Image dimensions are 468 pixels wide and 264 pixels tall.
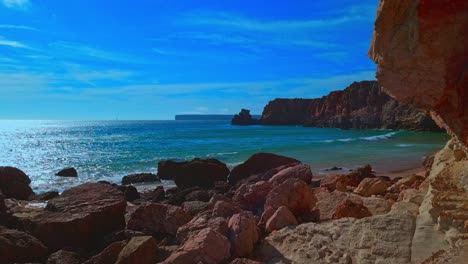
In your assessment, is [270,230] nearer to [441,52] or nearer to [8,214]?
[441,52]

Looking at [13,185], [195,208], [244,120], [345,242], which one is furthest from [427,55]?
[244,120]

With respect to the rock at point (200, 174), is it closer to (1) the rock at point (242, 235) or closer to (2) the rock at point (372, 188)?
(2) the rock at point (372, 188)

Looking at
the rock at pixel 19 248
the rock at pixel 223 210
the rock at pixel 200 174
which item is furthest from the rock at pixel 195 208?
the rock at pixel 200 174

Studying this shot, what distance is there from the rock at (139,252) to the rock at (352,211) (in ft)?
11.0

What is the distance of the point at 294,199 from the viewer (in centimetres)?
757

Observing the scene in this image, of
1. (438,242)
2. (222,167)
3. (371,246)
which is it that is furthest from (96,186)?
(222,167)

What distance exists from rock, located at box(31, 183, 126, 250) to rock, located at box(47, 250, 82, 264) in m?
0.65

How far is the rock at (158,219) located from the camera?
7727 millimetres

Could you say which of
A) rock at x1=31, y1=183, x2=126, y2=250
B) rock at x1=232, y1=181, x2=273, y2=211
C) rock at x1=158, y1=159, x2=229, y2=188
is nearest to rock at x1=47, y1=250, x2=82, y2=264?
rock at x1=31, y1=183, x2=126, y2=250

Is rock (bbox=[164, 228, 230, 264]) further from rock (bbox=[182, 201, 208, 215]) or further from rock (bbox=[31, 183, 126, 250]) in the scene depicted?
rock (bbox=[182, 201, 208, 215])

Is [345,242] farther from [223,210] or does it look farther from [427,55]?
[427,55]

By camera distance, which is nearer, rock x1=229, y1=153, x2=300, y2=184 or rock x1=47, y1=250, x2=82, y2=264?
rock x1=47, y1=250, x2=82, y2=264

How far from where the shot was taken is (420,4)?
433cm

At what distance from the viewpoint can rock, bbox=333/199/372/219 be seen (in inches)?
276
